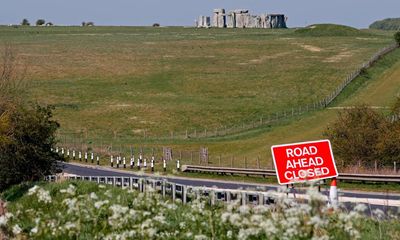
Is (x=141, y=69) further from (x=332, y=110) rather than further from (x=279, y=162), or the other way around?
(x=279, y=162)

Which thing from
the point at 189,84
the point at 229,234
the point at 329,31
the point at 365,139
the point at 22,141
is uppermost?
the point at 229,234

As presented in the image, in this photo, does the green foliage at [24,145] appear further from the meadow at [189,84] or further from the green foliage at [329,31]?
the green foliage at [329,31]

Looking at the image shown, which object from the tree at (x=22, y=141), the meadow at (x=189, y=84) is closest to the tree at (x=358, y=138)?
the meadow at (x=189, y=84)

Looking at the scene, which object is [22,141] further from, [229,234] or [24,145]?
[229,234]

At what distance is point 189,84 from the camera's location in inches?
4365

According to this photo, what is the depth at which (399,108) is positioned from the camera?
2459 inches

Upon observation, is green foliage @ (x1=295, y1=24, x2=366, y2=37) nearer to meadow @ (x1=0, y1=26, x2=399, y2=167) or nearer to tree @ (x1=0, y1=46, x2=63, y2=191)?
meadow @ (x1=0, y1=26, x2=399, y2=167)

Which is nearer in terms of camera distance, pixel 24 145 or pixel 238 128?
pixel 24 145

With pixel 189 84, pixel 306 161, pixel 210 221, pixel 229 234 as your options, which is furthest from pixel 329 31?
pixel 229 234

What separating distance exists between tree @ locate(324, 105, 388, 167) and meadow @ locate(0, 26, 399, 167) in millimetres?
9045

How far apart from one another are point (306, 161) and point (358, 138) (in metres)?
29.0

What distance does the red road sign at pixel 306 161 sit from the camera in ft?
72.9

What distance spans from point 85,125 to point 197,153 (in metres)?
23.9

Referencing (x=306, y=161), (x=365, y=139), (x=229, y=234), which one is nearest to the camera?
(x=229, y=234)
